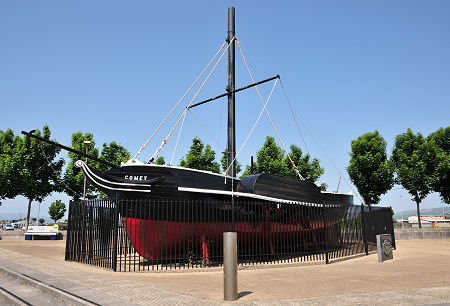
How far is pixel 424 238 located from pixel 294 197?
20.4 meters

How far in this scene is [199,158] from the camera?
34.1 metres

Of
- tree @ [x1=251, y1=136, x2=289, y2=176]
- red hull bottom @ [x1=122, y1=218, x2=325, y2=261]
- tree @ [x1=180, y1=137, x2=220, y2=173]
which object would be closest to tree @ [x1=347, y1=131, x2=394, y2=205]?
tree @ [x1=251, y1=136, x2=289, y2=176]

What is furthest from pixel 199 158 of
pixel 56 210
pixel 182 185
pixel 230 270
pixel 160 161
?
A: pixel 56 210

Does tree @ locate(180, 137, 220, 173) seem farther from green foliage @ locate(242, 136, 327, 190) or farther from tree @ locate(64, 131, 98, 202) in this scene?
tree @ locate(64, 131, 98, 202)

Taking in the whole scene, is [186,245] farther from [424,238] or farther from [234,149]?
[424,238]

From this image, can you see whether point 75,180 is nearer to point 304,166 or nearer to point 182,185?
point 304,166

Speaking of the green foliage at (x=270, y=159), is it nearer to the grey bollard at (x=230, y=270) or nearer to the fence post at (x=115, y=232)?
the fence post at (x=115, y=232)

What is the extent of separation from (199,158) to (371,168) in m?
18.1

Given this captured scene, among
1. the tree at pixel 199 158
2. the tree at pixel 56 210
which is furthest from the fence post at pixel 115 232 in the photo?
the tree at pixel 56 210

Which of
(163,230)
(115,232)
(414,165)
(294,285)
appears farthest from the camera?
(414,165)

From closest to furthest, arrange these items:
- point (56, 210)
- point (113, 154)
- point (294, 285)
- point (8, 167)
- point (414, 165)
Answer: point (294, 285) → point (8, 167) → point (414, 165) → point (113, 154) → point (56, 210)

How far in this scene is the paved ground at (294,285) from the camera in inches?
239

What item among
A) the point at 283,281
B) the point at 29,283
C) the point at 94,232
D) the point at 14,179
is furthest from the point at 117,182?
the point at 14,179

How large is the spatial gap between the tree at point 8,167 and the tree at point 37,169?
413 millimetres
